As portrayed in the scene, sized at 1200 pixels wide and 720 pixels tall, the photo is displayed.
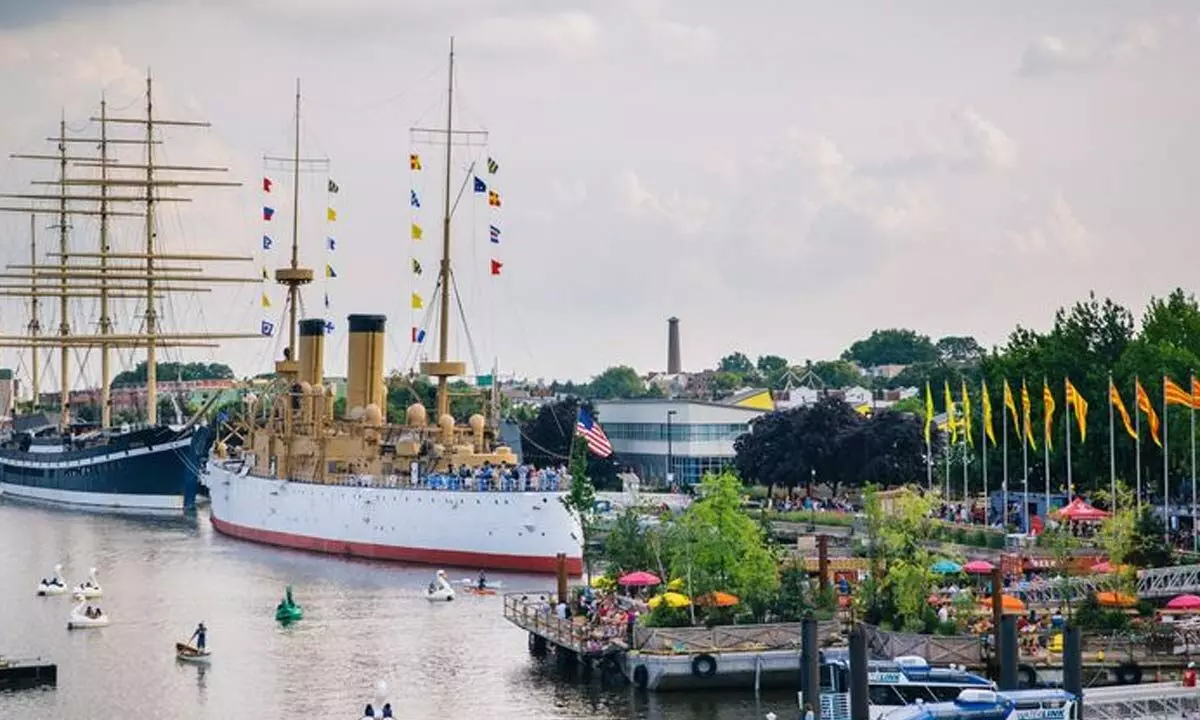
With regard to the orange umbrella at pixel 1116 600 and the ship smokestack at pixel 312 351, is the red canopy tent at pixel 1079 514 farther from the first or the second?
the ship smokestack at pixel 312 351

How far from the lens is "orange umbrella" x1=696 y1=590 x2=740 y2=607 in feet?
217

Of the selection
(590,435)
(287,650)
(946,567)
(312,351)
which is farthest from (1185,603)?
(312,351)

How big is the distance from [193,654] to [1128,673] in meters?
31.9

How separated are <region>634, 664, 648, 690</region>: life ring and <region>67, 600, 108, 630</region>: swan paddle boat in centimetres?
2808

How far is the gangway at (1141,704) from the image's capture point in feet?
173

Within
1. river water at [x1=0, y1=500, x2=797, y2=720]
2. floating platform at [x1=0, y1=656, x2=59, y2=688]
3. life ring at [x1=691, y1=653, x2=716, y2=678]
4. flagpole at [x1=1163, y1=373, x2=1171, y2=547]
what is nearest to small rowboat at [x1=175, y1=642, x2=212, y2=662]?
river water at [x1=0, y1=500, x2=797, y2=720]

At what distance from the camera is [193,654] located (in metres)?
73.4

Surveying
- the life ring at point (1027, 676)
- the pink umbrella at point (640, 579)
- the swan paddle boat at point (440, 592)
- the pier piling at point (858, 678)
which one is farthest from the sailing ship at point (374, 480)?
the pier piling at point (858, 678)

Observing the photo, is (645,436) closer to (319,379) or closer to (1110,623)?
(319,379)

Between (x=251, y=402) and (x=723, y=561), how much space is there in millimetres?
72990

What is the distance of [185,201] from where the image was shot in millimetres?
179000

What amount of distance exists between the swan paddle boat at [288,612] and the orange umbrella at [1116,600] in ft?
107

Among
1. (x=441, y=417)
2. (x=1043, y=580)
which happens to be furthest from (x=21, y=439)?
(x=1043, y=580)

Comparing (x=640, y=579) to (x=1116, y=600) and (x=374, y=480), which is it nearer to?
(x=1116, y=600)
